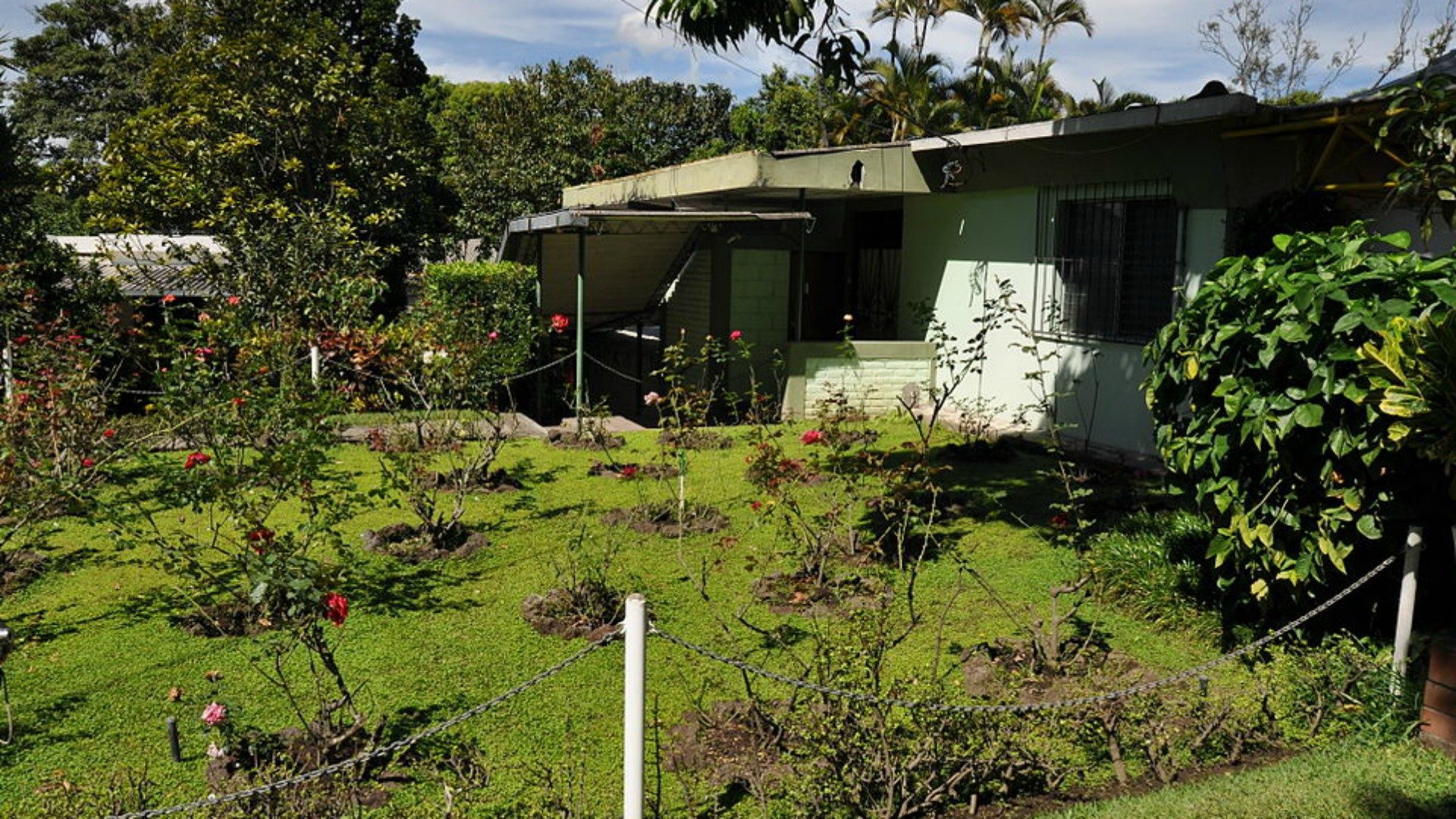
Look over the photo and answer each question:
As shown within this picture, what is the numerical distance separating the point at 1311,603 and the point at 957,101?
26.4m

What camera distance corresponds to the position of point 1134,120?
1005 cm

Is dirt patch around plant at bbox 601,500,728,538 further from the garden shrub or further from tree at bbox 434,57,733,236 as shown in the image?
tree at bbox 434,57,733,236

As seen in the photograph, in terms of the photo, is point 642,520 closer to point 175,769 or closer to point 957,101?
point 175,769

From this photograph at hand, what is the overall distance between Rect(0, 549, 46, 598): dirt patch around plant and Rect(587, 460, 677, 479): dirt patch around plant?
4534mm

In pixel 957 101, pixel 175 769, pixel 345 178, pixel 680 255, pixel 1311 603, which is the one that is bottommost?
pixel 175 769

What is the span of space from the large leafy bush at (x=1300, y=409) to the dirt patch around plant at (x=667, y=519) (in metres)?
3.89

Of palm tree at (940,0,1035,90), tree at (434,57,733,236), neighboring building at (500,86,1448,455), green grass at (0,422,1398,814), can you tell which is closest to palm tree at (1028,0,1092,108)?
palm tree at (940,0,1035,90)

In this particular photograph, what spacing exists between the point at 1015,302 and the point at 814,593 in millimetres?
7233

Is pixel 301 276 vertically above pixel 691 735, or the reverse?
pixel 301 276

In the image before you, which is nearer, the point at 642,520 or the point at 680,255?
the point at 642,520

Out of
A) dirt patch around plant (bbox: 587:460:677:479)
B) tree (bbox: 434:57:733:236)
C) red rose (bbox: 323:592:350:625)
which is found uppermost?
tree (bbox: 434:57:733:236)

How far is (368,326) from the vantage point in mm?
12961

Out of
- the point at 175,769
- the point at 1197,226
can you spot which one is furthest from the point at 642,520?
the point at 1197,226

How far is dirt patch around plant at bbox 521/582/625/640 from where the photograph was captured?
659cm
